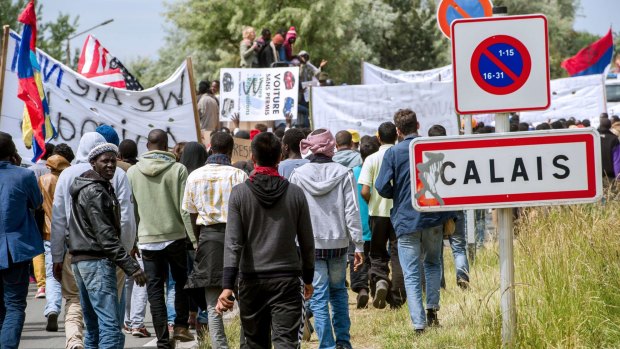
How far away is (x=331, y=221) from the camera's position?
29.1 ft

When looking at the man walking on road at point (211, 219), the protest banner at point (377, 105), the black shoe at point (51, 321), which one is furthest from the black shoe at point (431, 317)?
the protest banner at point (377, 105)

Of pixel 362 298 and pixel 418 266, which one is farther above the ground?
pixel 418 266

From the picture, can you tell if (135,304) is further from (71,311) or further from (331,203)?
(331,203)

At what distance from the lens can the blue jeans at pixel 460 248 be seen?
38.8 feet

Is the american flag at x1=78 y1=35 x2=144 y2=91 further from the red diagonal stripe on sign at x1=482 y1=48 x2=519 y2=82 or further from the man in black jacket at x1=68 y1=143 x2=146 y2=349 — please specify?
the red diagonal stripe on sign at x1=482 y1=48 x2=519 y2=82

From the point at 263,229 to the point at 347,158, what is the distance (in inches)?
180

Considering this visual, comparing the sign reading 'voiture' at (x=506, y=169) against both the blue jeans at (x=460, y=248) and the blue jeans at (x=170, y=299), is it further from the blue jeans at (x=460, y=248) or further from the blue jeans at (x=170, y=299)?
the blue jeans at (x=460, y=248)

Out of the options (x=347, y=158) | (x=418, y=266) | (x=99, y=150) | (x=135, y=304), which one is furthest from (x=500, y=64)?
(x=135, y=304)

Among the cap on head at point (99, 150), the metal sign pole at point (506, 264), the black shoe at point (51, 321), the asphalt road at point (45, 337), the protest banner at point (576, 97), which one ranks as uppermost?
the protest banner at point (576, 97)

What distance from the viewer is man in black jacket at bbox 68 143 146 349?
7727 mm

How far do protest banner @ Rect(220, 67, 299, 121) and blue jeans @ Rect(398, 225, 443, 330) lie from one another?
8.97m

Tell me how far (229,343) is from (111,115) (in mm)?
5414

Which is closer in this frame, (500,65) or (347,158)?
(500,65)

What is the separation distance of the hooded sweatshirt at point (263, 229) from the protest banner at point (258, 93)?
1143cm
